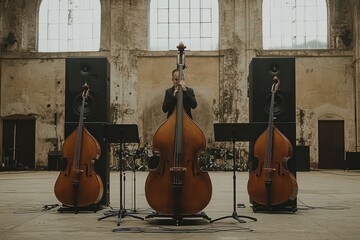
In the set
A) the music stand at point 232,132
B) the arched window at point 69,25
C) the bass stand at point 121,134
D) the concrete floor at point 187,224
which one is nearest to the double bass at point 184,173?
the concrete floor at point 187,224

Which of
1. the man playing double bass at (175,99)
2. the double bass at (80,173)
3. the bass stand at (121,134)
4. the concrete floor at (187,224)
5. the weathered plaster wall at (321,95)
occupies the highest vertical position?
the weathered plaster wall at (321,95)

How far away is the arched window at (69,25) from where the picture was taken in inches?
1020

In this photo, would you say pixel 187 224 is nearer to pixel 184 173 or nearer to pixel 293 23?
pixel 184 173

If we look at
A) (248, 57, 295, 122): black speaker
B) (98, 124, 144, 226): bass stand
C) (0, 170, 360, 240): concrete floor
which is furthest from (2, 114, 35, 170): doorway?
(98, 124, 144, 226): bass stand

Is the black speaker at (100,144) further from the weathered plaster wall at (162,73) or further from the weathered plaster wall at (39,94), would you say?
the weathered plaster wall at (39,94)

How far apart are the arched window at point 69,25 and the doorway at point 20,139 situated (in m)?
3.42

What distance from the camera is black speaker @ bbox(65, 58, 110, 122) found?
337 inches

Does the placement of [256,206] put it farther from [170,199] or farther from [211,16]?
[211,16]

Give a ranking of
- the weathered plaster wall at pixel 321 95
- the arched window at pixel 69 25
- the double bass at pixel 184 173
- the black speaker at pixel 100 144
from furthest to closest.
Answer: the arched window at pixel 69 25 < the weathered plaster wall at pixel 321 95 < the black speaker at pixel 100 144 < the double bass at pixel 184 173

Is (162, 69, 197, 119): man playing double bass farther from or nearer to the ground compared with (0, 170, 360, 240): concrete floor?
farther from the ground

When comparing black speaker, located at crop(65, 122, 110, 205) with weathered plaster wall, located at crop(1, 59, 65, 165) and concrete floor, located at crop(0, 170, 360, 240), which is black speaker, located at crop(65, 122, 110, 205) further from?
weathered plaster wall, located at crop(1, 59, 65, 165)

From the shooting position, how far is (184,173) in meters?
6.33

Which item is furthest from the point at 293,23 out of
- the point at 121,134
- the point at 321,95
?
the point at 121,134

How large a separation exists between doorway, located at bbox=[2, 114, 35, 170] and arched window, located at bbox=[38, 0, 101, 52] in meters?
3.42
